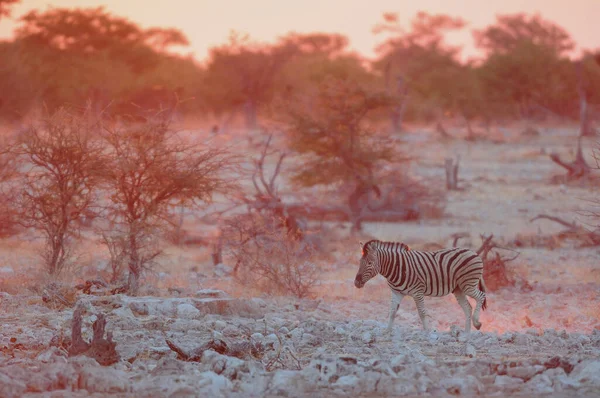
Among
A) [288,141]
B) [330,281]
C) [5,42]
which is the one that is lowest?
[330,281]

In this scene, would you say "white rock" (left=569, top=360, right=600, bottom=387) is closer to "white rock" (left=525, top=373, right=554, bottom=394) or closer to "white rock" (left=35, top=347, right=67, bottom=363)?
"white rock" (left=525, top=373, right=554, bottom=394)

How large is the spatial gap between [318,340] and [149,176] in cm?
502

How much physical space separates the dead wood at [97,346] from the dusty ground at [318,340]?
0.47 feet

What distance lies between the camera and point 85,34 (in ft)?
157

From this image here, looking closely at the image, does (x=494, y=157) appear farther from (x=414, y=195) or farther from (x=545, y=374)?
(x=545, y=374)

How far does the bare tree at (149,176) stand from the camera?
1385 cm

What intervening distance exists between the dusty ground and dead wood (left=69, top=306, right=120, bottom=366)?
0.47 feet

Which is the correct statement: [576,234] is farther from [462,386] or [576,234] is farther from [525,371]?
[462,386]

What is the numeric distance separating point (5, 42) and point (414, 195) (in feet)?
80.7

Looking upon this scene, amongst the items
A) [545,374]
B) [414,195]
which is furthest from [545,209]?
[545,374]

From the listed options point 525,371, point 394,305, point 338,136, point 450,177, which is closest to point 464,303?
point 394,305

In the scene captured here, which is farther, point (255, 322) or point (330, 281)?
point (330, 281)

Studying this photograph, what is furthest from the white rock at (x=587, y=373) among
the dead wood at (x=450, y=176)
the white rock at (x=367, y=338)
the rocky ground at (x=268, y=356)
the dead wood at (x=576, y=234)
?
the dead wood at (x=450, y=176)

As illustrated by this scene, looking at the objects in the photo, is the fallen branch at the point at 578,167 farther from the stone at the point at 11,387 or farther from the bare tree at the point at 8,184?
the stone at the point at 11,387
